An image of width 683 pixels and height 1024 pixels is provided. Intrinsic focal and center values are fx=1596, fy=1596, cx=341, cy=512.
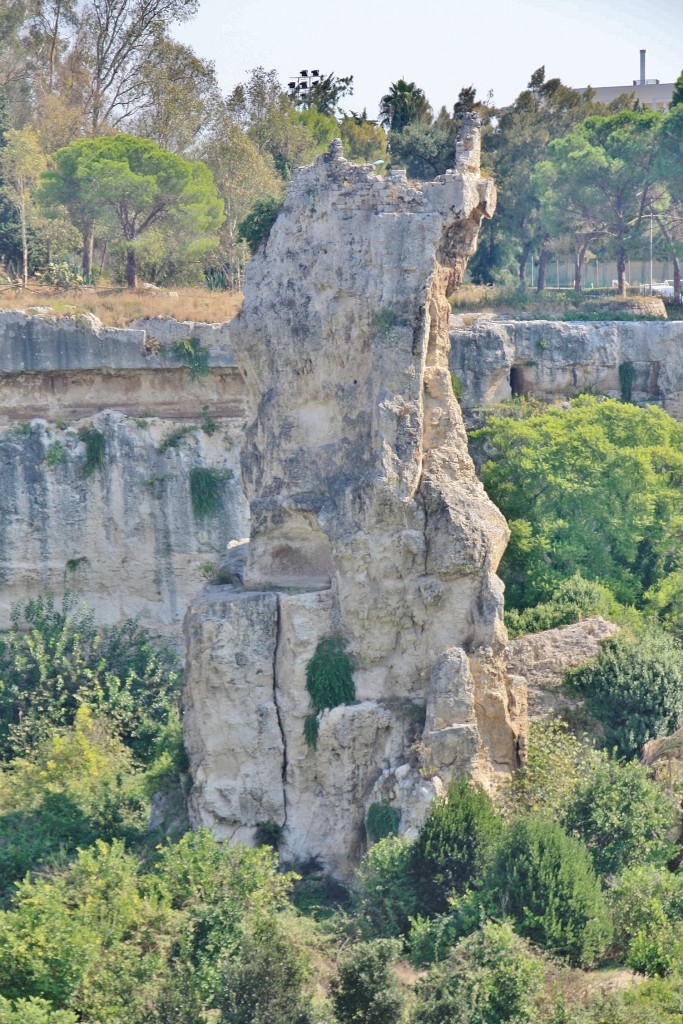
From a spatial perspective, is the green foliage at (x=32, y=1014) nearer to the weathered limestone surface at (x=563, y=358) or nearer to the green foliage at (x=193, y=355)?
the green foliage at (x=193, y=355)

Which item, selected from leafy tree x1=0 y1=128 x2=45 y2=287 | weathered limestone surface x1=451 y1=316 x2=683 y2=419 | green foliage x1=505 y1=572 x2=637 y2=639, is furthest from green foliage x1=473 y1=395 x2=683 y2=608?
leafy tree x1=0 y1=128 x2=45 y2=287

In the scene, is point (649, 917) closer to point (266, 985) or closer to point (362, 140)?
point (266, 985)

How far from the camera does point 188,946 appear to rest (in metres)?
14.1

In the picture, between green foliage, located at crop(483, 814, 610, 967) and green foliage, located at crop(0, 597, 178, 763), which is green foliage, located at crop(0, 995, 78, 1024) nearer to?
green foliage, located at crop(483, 814, 610, 967)

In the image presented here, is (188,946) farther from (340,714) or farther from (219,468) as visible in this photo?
(219,468)

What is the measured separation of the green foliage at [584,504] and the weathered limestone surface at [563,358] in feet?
17.1

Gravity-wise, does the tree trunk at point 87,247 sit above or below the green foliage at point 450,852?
above

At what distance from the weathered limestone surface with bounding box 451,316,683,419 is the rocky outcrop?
10367 mm

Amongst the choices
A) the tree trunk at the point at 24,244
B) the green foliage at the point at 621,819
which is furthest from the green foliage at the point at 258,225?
the tree trunk at the point at 24,244

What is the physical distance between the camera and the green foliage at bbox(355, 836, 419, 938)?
14594 mm

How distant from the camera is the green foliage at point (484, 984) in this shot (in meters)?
12.9

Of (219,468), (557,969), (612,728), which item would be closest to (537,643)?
(612,728)

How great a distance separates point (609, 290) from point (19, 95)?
57.5ft

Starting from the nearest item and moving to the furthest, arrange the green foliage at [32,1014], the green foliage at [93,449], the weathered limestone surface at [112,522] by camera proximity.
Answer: the green foliage at [32,1014] < the weathered limestone surface at [112,522] < the green foliage at [93,449]
